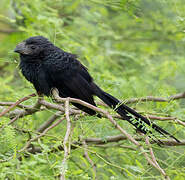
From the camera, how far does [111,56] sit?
535cm

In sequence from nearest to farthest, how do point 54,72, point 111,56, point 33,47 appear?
point 54,72 → point 33,47 → point 111,56

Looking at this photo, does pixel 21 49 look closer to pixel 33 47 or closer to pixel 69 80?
pixel 33 47

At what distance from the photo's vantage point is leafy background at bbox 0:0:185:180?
9.77 feet

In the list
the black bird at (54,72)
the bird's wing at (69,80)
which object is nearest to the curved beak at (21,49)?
the black bird at (54,72)

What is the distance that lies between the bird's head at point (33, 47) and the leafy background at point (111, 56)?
0.12m

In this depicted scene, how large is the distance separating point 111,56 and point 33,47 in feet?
7.20

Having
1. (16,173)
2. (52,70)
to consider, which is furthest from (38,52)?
(16,173)

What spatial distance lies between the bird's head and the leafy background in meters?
0.12

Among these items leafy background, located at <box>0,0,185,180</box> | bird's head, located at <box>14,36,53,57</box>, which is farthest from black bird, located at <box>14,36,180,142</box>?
leafy background, located at <box>0,0,185,180</box>

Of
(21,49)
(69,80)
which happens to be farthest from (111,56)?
(21,49)

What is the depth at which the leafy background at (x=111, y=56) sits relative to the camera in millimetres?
2979

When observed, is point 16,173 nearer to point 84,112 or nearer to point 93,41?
point 84,112

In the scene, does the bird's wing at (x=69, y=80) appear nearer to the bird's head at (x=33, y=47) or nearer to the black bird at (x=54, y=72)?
the black bird at (x=54, y=72)

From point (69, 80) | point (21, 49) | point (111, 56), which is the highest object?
point (21, 49)
